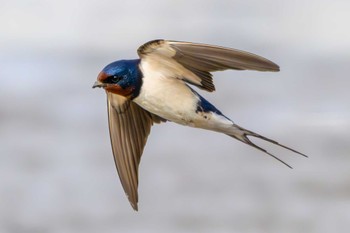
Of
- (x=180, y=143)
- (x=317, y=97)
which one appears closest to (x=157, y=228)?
(x=180, y=143)

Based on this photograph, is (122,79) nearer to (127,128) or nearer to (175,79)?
(175,79)

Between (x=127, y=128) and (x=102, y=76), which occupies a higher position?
(x=102, y=76)

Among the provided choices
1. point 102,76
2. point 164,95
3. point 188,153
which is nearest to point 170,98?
point 164,95

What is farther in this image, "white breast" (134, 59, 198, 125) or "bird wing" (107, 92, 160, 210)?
"bird wing" (107, 92, 160, 210)

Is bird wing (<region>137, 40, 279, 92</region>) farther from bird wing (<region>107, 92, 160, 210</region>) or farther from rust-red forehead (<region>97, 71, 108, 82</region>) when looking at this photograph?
bird wing (<region>107, 92, 160, 210</region>)

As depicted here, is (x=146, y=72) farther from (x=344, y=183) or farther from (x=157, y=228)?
(x=344, y=183)

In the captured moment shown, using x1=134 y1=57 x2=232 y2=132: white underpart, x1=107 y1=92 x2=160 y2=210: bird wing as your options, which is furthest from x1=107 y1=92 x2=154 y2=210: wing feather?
x1=134 y1=57 x2=232 y2=132: white underpart
